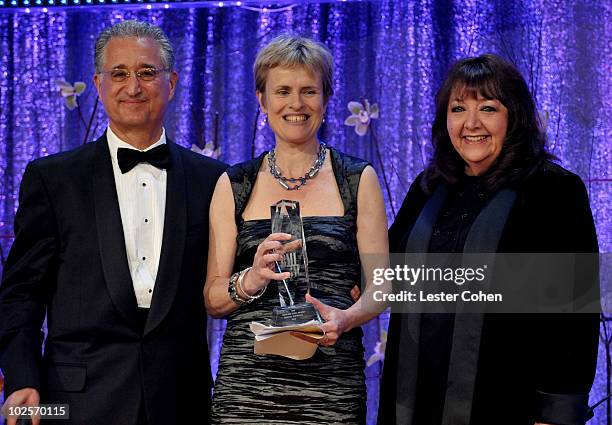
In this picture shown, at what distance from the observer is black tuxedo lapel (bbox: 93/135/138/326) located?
93.6 inches

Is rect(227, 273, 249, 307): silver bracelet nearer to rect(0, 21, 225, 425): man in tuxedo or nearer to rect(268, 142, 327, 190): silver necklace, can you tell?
rect(0, 21, 225, 425): man in tuxedo

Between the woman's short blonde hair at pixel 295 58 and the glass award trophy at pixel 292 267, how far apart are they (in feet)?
1.61

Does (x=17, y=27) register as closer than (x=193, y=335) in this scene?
No

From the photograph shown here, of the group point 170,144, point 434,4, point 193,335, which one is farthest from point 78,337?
point 434,4

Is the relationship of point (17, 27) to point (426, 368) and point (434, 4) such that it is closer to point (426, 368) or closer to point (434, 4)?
point (434, 4)

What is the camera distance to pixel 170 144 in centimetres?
268

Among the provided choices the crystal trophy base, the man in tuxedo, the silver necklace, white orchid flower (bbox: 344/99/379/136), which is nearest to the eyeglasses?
the man in tuxedo

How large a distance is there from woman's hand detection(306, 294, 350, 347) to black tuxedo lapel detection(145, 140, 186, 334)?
462mm

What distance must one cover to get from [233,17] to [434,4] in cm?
92

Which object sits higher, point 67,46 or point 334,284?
point 67,46

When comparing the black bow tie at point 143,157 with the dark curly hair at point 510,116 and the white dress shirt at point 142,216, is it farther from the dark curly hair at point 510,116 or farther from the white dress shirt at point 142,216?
the dark curly hair at point 510,116

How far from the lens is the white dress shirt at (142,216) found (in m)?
2.44

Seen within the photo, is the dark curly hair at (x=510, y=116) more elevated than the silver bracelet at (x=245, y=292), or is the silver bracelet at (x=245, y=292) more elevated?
the dark curly hair at (x=510, y=116)

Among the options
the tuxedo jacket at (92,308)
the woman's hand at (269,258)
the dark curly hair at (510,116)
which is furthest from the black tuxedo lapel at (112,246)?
the dark curly hair at (510,116)
